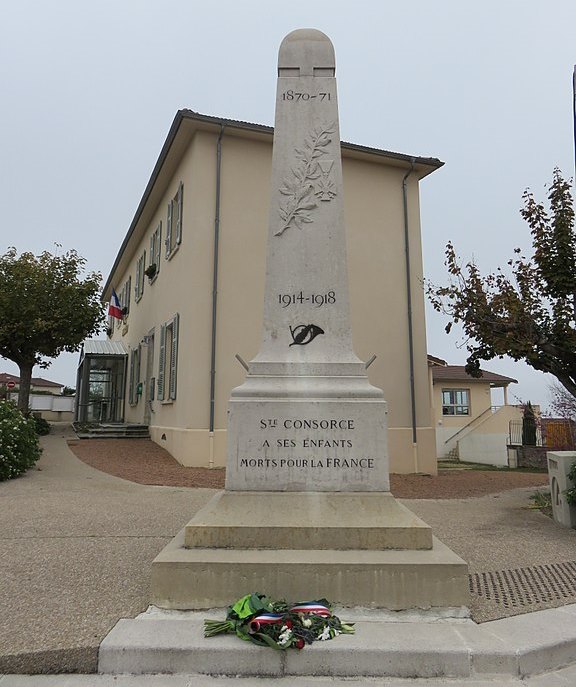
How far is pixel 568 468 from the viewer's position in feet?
21.0

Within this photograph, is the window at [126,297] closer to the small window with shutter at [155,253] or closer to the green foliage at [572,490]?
the small window with shutter at [155,253]

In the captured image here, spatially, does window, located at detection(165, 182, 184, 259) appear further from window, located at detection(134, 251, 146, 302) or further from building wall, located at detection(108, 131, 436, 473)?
window, located at detection(134, 251, 146, 302)

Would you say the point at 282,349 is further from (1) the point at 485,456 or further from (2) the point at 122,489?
(1) the point at 485,456

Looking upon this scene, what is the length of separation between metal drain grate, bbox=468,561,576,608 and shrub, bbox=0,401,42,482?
8.05m

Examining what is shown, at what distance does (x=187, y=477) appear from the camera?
1034 centimetres

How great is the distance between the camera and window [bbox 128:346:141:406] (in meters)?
19.0

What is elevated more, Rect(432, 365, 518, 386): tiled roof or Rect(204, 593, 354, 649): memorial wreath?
Rect(432, 365, 518, 386): tiled roof

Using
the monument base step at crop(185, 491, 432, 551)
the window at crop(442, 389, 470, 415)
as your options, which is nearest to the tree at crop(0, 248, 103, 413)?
the monument base step at crop(185, 491, 432, 551)

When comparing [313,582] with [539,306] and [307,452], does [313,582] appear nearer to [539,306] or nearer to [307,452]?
[307,452]

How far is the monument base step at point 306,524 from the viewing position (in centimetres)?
370

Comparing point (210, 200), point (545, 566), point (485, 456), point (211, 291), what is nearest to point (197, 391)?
point (211, 291)

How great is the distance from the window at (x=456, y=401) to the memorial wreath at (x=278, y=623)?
89.9 ft

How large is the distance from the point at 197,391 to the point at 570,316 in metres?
7.24

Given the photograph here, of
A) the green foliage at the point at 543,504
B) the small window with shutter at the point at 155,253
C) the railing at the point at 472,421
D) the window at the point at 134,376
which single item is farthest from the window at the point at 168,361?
the railing at the point at 472,421
